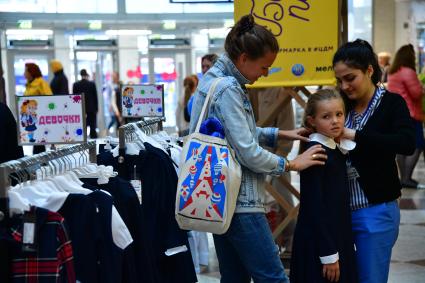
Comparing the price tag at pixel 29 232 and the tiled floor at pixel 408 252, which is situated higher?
the price tag at pixel 29 232

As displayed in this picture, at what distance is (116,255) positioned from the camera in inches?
104

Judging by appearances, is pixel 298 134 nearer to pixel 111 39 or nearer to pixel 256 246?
pixel 256 246

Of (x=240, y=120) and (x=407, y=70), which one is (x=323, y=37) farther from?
(x=407, y=70)

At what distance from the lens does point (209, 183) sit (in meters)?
2.56

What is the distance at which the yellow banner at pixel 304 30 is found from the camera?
455 cm

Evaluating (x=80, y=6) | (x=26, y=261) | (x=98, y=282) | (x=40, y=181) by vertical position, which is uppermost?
(x=80, y=6)

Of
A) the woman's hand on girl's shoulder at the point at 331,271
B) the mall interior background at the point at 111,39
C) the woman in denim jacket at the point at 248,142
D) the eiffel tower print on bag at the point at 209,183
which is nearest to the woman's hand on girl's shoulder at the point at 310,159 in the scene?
the woman in denim jacket at the point at 248,142

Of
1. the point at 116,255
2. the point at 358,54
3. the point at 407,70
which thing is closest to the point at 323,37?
the point at 358,54

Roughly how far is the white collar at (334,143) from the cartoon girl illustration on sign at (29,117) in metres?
1.51

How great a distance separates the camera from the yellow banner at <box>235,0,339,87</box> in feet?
14.9

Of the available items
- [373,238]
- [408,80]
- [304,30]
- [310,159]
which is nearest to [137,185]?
[310,159]

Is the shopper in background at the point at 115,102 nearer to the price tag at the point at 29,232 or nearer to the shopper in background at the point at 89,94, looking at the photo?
the shopper in background at the point at 89,94

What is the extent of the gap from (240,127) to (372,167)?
590mm

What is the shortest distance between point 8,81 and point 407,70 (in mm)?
11918
